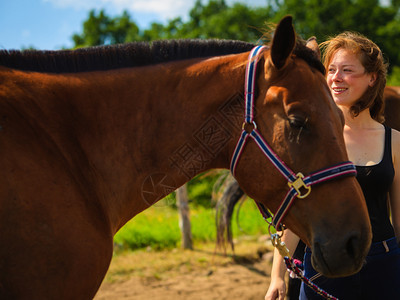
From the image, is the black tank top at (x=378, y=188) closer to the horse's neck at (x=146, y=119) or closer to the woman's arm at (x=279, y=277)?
the woman's arm at (x=279, y=277)

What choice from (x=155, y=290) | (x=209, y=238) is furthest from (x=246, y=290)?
(x=209, y=238)

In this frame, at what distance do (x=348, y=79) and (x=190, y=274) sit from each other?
414cm

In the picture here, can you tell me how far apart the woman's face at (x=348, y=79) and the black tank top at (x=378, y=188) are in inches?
14.2

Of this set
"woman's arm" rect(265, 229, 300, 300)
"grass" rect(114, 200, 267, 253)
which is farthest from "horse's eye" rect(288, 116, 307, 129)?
"grass" rect(114, 200, 267, 253)

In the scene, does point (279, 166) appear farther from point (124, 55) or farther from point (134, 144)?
point (124, 55)

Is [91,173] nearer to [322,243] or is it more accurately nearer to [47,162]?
[47,162]

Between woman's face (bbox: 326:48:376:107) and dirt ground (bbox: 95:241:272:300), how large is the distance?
3250mm

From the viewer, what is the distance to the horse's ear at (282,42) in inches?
65.7

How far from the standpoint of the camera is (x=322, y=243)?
1.65 m

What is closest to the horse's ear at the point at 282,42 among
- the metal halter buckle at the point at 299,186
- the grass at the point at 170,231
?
the metal halter buckle at the point at 299,186

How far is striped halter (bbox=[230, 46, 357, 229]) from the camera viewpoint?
166cm

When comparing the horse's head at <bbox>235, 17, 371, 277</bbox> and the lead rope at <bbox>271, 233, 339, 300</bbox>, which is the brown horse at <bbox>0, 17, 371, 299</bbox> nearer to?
the horse's head at <bbox>235, 17, 371, 277</bbox>

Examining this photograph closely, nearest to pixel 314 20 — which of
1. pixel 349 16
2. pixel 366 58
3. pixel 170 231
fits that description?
pixel 349 16

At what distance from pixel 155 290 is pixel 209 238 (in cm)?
246
